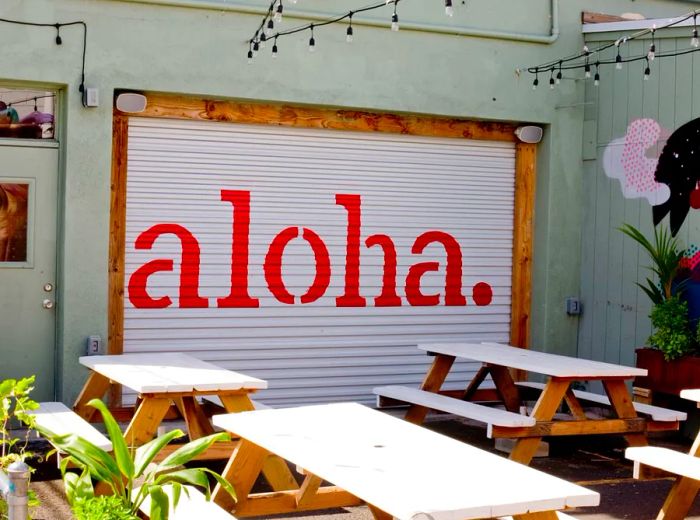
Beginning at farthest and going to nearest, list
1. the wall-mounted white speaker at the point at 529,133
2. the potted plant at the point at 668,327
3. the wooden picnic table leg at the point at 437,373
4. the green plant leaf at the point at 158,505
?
the wall-mounted white speaker at the point at 529,133, the wooden picnic table leg at the point at 437,373, the potted plant at the point at 668,327, the green plant leaf at the point at 158,505

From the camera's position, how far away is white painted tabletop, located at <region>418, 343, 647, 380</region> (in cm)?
689

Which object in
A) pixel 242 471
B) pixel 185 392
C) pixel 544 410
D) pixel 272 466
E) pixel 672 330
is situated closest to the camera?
pixel 242 471

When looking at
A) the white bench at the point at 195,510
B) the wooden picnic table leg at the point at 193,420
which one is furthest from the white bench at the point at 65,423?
the white bench at the point at 195,510

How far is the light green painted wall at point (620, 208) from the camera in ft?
29.1

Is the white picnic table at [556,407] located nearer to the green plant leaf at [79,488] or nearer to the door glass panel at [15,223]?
the door glass panel at [15,223]

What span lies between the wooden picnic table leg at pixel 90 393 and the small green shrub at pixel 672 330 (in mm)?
4176

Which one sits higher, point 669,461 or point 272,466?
point 669,461

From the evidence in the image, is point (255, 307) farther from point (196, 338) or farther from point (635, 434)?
point (635, 434)

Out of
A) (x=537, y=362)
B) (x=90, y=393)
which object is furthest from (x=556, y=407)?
(x=90, y=393)

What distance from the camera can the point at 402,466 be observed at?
4.19m

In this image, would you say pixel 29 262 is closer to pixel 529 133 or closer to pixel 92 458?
pixel 92 458

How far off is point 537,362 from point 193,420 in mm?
2394

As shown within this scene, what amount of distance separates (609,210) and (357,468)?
603 centimetres

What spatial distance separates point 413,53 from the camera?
9242mm
